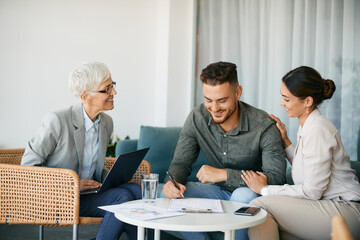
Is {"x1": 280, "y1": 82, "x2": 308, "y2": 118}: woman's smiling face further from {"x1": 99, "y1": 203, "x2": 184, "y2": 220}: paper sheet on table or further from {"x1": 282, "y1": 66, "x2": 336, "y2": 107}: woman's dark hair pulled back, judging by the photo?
{"x1": 99, "y1": 203, "x2": 184, "y2": 220}: paper sheet on table

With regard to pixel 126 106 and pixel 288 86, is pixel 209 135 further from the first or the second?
pixel 126 106

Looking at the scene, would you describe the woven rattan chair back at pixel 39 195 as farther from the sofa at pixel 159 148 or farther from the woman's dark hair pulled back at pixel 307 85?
the sofa at pixel 159 148

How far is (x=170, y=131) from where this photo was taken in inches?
145

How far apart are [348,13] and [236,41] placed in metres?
1.10

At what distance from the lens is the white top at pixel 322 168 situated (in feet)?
6.61

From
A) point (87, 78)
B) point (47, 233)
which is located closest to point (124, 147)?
point (47, 233)

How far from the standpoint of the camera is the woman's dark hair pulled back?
7.25 ft

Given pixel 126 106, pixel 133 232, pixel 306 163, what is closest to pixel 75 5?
pixel 126 106

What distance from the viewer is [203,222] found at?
1664mm

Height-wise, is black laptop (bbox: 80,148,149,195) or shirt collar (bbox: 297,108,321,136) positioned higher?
shirt collar (bbox: 297,108,321,136)

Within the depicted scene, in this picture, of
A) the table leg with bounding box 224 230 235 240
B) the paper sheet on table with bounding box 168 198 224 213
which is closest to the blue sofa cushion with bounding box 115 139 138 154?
the paper sheet on table with bounding box 168 198 224 213

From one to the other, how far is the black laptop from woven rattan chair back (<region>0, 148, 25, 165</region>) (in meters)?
0.57

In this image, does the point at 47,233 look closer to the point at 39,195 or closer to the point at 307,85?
the point at 39,195

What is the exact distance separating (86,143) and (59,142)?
19 cm
